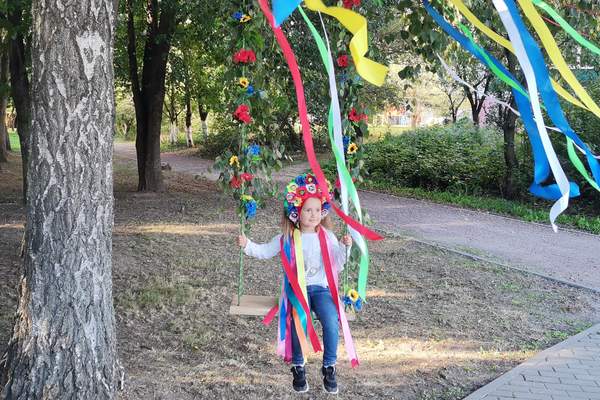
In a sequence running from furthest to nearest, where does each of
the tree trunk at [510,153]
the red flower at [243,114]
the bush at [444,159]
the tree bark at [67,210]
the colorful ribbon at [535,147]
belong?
the bush at [444,159] → the tree trunk at [510,153] → the red flower at [243,114] → the tree bark at [67,210] → the colorful ribbon at [535,147]

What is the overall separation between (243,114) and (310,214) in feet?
2.98

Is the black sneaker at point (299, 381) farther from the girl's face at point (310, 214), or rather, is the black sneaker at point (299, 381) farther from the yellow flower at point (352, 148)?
the yellow flower at point (352, 148)

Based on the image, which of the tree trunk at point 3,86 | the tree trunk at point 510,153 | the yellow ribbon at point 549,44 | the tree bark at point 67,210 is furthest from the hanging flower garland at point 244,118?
the tree trunk at point 510,153

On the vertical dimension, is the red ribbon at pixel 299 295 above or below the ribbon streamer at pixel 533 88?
below

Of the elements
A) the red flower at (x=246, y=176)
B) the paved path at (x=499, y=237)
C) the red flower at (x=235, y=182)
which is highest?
the red flower at (x=246, y=176)

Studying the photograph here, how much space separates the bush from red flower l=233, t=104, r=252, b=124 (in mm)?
10205

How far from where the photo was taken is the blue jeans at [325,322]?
11.8 ft

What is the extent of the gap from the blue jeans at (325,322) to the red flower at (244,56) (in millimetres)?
1631

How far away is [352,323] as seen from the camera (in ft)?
17.9

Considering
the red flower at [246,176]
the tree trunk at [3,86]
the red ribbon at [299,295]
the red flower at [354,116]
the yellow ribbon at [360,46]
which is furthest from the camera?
the tree trunk at [3,86]

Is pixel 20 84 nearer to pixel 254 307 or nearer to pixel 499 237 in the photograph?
pixel 254 307

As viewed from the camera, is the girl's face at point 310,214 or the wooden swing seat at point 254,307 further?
the wooden swing seat at point 254,307

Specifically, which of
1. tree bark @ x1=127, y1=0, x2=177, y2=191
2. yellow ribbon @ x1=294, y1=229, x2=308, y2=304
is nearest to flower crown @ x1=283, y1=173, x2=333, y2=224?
yellow ribbon @ x1=294, y1=229, x2=308, y2=304

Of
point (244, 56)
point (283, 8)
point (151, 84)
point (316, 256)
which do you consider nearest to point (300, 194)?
point (316, 256)
